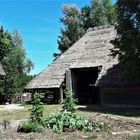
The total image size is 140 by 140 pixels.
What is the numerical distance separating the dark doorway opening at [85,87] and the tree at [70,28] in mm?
12659

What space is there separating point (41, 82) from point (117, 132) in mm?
24207

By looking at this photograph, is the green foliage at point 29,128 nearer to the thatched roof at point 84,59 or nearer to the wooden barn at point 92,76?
the wooden barn at point 92,76

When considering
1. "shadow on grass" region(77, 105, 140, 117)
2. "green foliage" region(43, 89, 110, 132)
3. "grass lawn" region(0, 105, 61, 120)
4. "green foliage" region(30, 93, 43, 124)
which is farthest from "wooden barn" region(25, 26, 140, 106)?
"green foliage" region(43, 89, 110, 132)

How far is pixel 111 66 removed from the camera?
34.0 m

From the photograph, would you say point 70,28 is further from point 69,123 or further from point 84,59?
point 69,123

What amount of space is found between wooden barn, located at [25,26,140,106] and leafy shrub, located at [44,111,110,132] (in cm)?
1547

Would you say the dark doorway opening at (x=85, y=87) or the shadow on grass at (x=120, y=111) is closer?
the shadow on grass at (x=120, y=111)

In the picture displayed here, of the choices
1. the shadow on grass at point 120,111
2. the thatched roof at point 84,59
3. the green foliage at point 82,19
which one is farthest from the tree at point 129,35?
the green foliage at point 82,19

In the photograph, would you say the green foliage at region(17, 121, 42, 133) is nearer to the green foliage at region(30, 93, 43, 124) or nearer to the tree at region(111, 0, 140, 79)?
the green foliage at region(30, 93, 43, 124)

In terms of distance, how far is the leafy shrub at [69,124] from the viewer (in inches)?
575

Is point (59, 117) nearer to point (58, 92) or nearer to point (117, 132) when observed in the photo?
point (117, 132)

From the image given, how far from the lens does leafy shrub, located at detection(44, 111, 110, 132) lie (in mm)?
14602

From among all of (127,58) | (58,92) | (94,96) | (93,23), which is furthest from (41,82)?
(93,23)

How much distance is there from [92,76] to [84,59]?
4.66 m
